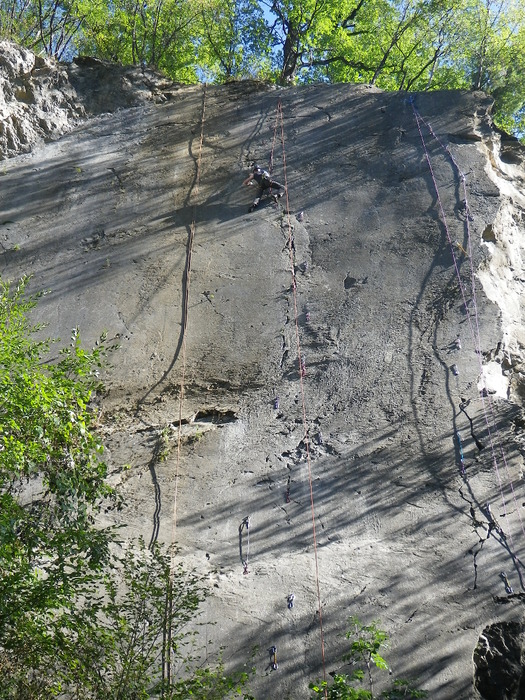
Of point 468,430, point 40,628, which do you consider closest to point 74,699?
point 40,628

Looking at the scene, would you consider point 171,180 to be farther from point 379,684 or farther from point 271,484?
point 379,684

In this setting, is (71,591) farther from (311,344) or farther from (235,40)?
(235,40)

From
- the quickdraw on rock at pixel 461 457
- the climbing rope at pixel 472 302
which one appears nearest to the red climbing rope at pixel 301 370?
the quickdraw on rock at pixel 461 457

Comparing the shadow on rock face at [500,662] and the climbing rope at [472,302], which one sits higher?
the climbing rope at [472,302]

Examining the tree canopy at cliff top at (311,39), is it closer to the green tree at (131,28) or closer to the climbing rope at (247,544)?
the green tree at (131,28)

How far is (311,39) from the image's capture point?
784 inches

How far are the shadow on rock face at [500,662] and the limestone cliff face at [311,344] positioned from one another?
24mm

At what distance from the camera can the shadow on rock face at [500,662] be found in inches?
247

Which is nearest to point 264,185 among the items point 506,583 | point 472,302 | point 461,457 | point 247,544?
point 472,302

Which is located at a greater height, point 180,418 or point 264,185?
point 264,185

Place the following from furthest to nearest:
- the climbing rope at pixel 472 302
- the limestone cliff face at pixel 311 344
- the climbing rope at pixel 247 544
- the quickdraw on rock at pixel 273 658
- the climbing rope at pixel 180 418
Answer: the climbing rope at pixel 472 302 < the climbing rope at pixel 247 544 < the limestone cliff face at pixel 311 344 < the quickdraw on rock at pixel 273 658 < the climbing rope at pixel 180 418

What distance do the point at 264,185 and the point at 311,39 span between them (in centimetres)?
1041

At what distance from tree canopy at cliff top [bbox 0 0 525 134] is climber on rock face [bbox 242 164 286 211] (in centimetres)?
725

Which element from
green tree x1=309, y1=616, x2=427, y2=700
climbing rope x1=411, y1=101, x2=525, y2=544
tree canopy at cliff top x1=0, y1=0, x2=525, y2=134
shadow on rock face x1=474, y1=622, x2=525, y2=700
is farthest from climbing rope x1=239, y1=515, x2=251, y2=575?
tree canopy at cliff top x1=0, y1=0, x2=525, y2=134
